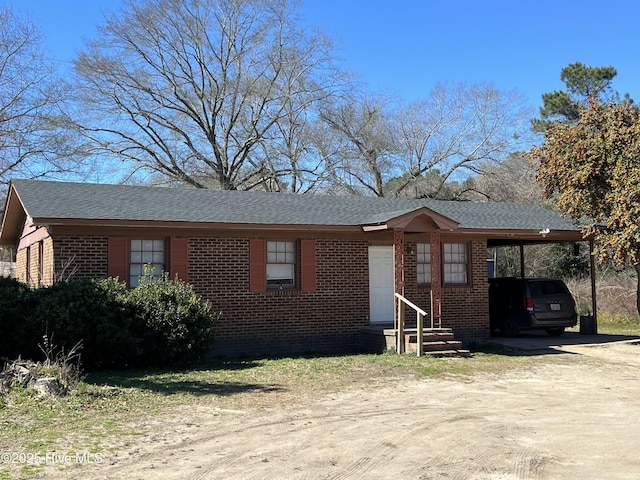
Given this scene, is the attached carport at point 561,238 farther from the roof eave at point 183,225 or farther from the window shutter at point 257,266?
the window shutter at point 257,266

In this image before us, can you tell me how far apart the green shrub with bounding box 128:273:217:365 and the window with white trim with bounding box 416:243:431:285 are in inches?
251

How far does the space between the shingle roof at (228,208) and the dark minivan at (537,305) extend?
62.3 inches

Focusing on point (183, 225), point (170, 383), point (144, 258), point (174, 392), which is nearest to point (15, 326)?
point (170, 383)

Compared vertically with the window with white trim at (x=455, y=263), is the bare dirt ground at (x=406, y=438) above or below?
A: below

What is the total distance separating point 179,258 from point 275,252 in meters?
2.29

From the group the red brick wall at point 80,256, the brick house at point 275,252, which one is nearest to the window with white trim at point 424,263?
the brick house at point 275,252

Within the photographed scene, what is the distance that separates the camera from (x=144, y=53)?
99.6ft

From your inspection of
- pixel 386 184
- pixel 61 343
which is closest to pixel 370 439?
pixel 61 343

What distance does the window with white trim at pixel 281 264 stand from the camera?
1503cm

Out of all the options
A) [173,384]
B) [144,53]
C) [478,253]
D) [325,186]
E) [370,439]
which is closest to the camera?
[370,439]

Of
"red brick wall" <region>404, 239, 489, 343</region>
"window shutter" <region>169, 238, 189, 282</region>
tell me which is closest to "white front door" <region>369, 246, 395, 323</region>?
"red brick wall" <region>404, 239, 489, 343</region>

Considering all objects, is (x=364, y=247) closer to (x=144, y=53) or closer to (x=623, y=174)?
(x=623, y=174)

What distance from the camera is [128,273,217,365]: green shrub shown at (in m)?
11.9

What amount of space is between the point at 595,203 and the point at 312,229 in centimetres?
688
